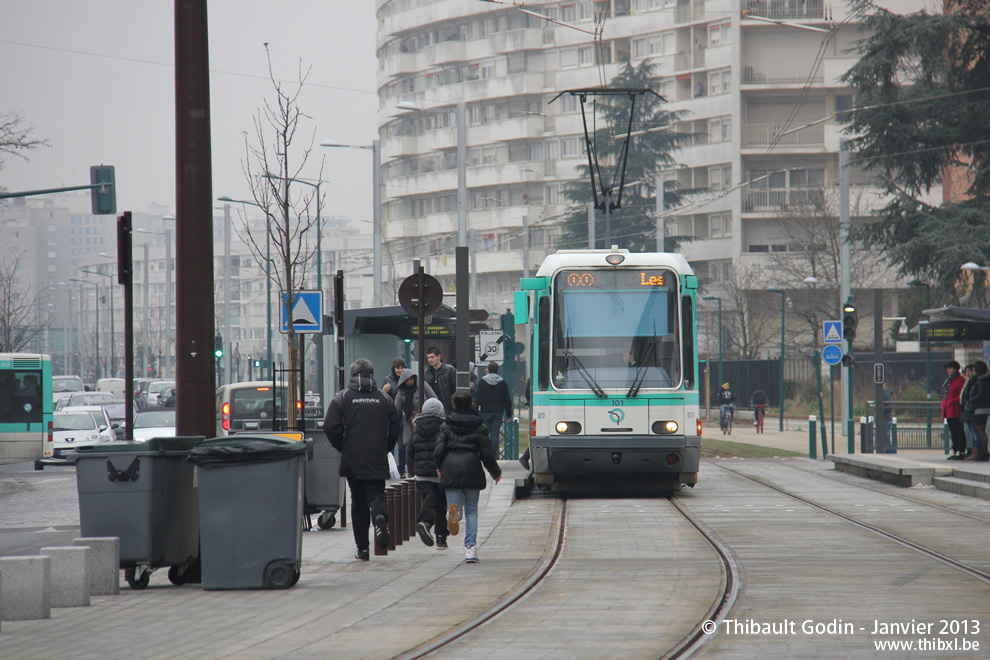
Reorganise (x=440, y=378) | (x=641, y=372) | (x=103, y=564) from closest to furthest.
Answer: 1. (x=103, y=564)
2. (x=641, y=372)
3. (x=440, y=378)

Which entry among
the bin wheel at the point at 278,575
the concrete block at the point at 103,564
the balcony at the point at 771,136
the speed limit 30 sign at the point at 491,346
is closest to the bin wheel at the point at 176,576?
the concrete block at the point at 103,564

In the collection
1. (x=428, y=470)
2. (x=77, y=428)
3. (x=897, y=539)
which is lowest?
(x=77, y=428)

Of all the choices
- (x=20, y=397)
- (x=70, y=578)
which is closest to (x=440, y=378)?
(x=70, y=578)

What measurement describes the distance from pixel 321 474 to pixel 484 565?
284 cm

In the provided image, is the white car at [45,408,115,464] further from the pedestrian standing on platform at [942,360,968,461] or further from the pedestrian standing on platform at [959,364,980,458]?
the pedestrian standing on platform at [959,364,980,458]

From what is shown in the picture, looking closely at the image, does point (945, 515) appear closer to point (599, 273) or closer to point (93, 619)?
point (599, 273)

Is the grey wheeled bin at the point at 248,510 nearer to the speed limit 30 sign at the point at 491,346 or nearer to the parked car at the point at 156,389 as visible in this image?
the speed limit 30 sign at the point at 491,346

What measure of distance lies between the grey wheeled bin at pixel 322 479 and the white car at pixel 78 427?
19584 mm

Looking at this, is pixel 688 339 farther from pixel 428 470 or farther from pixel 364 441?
pixel 364 441

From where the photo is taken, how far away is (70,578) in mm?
9078

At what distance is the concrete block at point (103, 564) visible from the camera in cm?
934

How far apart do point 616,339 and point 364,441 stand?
680 centimetres

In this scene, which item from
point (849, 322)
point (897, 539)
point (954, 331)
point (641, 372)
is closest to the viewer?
point (897, 539)

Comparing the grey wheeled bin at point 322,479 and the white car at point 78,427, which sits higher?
the grey wheeled bin at point 322,479
